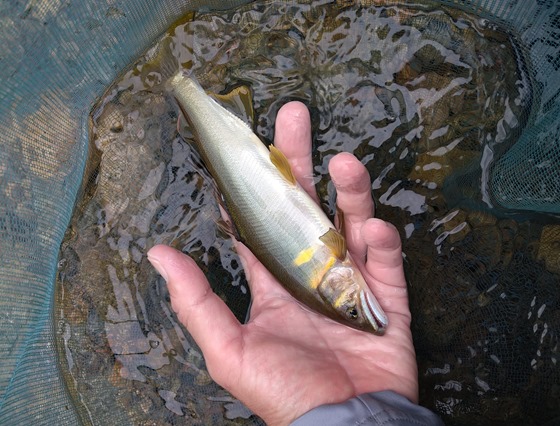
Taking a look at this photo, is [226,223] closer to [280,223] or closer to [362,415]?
[280,223]

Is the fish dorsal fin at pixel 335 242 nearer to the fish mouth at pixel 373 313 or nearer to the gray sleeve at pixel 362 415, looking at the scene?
the fish mouth at pixel 373 313

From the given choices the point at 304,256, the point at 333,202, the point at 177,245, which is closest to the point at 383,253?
the point at 304,256

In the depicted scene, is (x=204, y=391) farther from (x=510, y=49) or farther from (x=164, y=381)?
(x=510, y=49)

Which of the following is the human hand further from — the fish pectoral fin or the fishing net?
the fishing net

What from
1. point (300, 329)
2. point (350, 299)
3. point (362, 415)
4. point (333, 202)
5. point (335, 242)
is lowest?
point (362, 415)

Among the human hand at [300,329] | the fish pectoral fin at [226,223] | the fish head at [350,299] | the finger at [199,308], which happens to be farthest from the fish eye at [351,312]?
the fish pectoral fin at [226,223]

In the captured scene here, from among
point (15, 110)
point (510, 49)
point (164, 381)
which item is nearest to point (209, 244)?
point (164, 381)

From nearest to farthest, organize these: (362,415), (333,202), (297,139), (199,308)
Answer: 1. (362,415)
2. (199,308)
3. (297,139)
4. (333,202)

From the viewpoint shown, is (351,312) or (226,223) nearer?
(351,312)

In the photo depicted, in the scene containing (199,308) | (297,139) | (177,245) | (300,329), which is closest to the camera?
(199,308)
